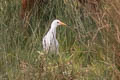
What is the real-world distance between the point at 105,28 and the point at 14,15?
2.08m

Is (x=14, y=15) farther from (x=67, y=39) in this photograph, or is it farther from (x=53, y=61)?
(x=53, y=61)

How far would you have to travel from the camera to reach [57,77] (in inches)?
165

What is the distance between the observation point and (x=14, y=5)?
6500mm

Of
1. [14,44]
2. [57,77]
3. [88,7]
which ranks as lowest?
[57,77]

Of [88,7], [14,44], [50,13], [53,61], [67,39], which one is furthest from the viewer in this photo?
[50,13]

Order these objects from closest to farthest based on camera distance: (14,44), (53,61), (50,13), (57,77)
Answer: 1. (57,77)
2. (53,61)
3. (14,44)
4. (50,13)

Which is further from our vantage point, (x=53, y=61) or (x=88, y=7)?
(x=88, y=7)

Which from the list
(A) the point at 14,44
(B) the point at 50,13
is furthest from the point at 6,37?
(B) the point at 50,13

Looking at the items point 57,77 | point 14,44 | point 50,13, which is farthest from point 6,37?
point 50,13

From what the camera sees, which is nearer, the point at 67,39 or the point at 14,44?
the point at 14,44

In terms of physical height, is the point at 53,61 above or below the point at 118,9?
below

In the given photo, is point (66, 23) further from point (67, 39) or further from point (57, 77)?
point (57, 77)

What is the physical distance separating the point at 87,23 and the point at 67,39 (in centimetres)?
55

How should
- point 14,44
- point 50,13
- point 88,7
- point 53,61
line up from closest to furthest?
point 53,61, point 14,44, point 88,7, point 50,13
